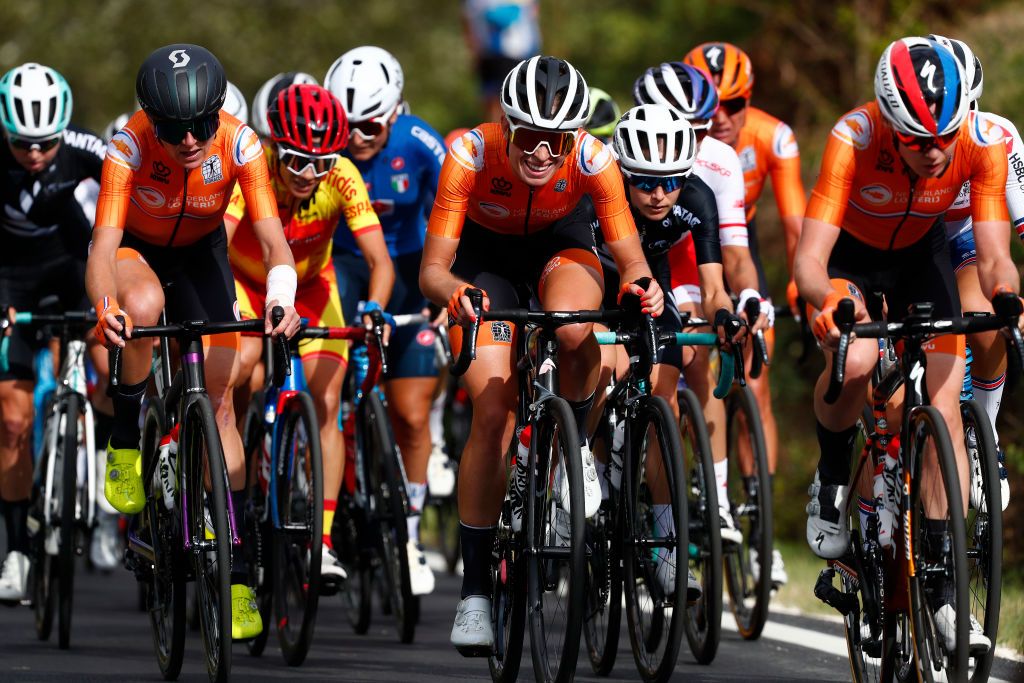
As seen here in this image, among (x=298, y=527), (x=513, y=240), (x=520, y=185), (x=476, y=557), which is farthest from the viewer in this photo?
(x=298, y=527)

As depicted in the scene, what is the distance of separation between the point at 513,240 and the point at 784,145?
3.47 metres

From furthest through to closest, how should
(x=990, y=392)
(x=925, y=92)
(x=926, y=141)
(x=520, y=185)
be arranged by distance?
1. (x=990, y=392)
2. (x=520, y=185)
3. (x=926, y=141)
4. (x=925, y=92)

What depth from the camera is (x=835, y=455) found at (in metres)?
7.23

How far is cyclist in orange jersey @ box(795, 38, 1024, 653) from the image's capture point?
6.63 meters

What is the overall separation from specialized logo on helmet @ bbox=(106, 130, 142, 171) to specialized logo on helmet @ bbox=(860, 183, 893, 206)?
2844 millimetres

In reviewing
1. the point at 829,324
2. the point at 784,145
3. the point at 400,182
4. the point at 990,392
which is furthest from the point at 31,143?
the point at 990,392

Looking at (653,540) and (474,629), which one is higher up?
(653,540)

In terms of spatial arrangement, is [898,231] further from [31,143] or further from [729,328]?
[31,143]

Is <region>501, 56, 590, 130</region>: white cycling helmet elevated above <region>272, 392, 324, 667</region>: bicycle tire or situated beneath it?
elevated above

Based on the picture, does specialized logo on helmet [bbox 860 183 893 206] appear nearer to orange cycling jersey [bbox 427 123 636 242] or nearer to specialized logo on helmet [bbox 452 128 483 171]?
orange cycling jersey [bbox 427 123 636 242]

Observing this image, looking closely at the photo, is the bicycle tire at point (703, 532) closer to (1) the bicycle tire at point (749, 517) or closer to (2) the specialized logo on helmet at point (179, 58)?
(1) the bicycle tire at point (749, 517)

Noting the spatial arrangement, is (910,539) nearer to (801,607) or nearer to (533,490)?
(533,490)

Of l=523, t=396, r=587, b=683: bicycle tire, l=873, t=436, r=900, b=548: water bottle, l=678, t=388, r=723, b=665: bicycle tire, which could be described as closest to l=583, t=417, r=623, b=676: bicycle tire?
l=678, t=388, r=723, b=665: bicycle tire

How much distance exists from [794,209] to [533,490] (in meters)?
4.17
